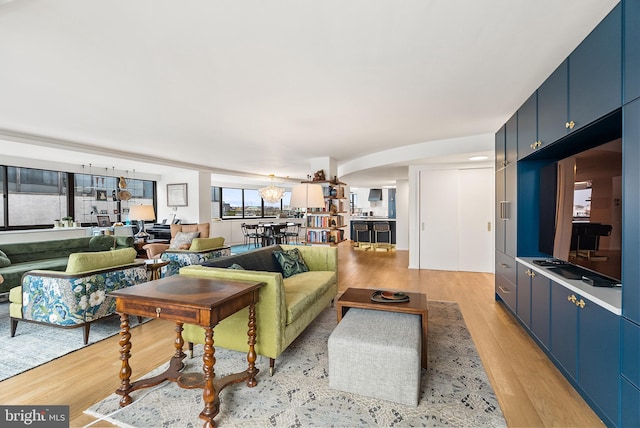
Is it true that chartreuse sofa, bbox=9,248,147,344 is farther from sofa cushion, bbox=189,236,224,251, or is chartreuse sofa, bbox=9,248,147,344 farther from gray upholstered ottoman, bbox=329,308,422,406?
gray upholstered ottoman, bbox=329,308,422,406

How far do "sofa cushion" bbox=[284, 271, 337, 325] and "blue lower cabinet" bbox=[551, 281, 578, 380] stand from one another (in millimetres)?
2027

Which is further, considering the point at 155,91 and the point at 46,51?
the point at 155,91

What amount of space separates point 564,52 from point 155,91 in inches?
145

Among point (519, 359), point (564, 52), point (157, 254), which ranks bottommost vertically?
point (519, 359)

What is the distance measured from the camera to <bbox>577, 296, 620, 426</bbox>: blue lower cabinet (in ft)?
5.32

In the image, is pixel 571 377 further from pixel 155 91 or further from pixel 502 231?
pixel 155 91

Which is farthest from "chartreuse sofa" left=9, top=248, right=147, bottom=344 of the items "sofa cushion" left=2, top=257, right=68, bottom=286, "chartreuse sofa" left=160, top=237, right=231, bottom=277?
"chartreuse sofa" left=160, top=237, right=231, bottom=277

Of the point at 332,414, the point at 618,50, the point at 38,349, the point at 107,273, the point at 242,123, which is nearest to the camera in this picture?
the point at 618,50

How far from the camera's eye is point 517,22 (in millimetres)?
1936

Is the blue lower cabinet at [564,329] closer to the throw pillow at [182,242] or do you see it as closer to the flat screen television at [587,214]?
the flat screen television at [587,214]

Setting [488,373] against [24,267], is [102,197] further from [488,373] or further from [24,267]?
[488,373]

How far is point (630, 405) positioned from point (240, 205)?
11.0 m

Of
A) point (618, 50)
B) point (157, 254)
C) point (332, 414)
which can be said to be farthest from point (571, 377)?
point (157, 254)

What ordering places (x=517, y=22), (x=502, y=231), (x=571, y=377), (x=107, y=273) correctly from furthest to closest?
(x=502, y=231) → (x=107, y=273) → (x=571, y=377) → (x=517, y=22)
